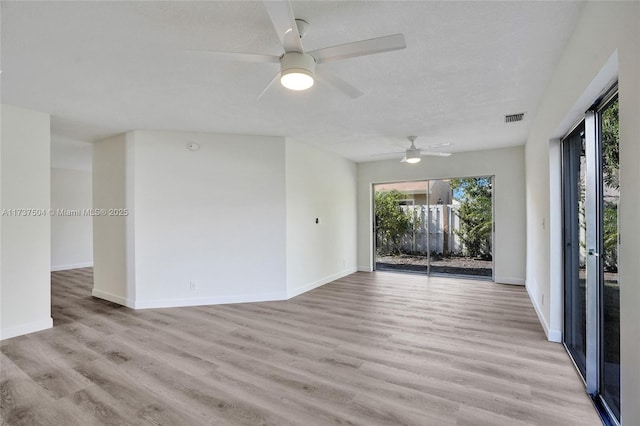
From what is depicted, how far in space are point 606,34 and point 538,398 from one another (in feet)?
7.35

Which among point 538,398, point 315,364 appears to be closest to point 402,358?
point 315,364

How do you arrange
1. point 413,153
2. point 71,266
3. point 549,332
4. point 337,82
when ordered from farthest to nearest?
point 71,266 → point 413,153 → point 549,332 → point 337,82

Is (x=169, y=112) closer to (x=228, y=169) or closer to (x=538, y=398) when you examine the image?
(x=228, y=169)

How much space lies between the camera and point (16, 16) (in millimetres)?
1868

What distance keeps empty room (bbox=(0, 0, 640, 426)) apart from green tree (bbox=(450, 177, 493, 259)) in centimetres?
4

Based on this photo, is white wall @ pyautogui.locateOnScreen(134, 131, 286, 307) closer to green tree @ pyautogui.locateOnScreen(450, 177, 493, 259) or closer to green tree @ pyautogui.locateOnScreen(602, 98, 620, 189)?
green tree @ pyautogui.locateOnScreen(602, 98, 620, 189)

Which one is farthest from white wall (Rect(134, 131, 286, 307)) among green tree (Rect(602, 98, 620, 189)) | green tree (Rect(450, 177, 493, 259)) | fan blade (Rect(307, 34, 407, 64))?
green tree (Rect(450, 177, 493, 259))

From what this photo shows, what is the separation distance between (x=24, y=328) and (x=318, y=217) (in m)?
4.11

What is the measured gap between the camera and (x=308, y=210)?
5.39 meters

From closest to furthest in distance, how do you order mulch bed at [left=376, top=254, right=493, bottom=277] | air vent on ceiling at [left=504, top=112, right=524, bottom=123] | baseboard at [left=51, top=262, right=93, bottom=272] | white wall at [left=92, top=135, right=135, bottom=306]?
1. air vent on ceiling at [left=504, top=112, right=524, bottom=123]
2. white wall at [left=92, top=135, right=135, bottom=306]
3. mulch bed at [left=376, top=254, right=493, bottom=277]
4. baseboard at [left=51, top=262, right=93, bottom=272]

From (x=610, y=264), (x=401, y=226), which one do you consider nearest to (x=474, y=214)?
(x=401, y=226)

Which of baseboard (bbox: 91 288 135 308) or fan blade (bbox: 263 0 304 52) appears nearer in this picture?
fan blade (bbox: 263 0 304 52)

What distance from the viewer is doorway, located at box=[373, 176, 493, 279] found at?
20.4 feet

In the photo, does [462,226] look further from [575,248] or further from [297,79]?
[297,79]
